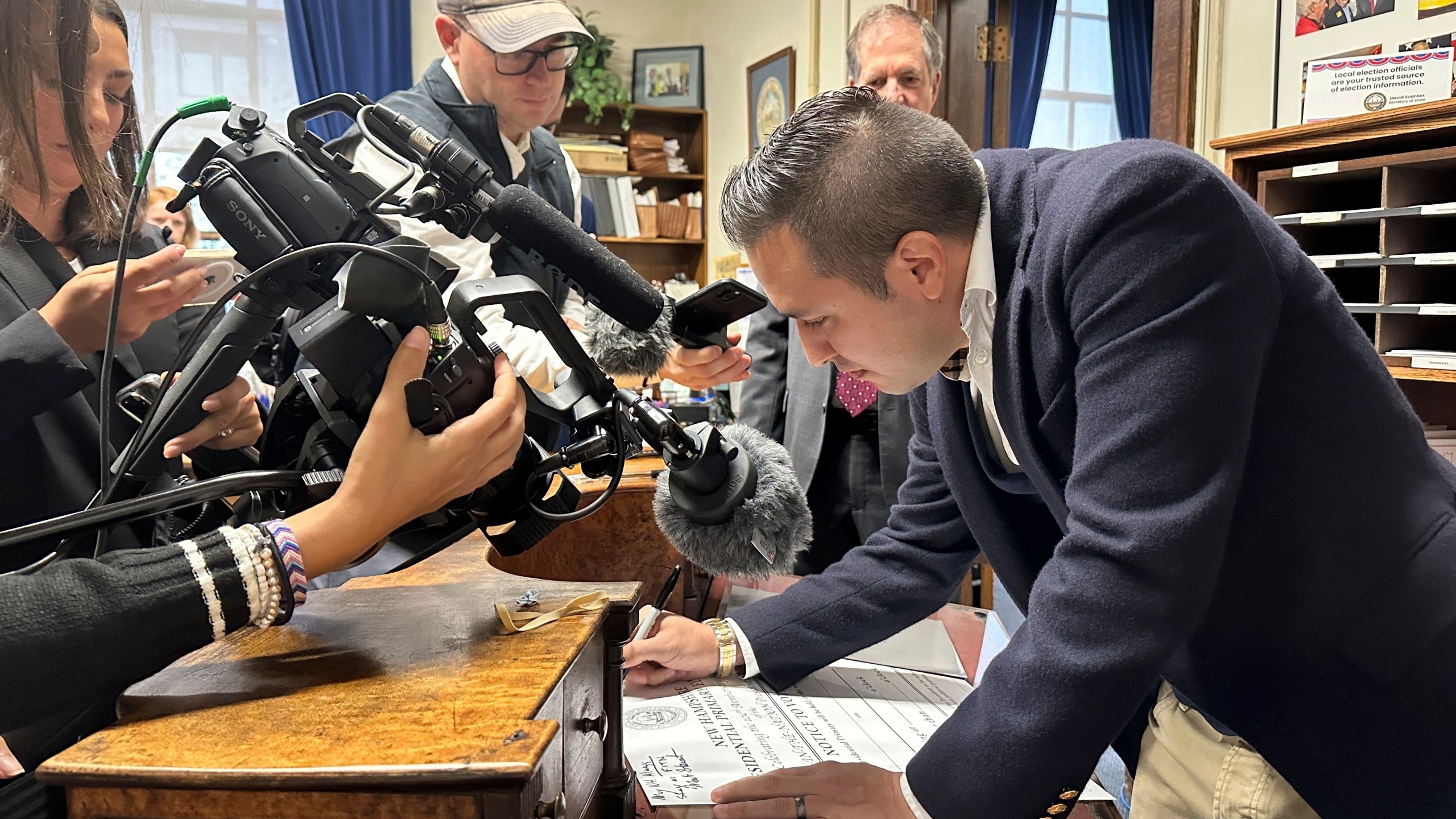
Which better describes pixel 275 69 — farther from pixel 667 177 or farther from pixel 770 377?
pixel 770 377

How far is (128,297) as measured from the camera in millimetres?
896

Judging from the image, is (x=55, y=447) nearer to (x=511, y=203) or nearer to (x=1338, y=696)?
(x=511, y=203)

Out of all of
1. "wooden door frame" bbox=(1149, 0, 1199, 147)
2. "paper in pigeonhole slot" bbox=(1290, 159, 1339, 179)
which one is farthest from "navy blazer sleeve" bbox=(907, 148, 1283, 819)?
"wooden door frame" bbox=(1149, 0, 1199, 147)

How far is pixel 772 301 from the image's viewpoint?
1.01 m

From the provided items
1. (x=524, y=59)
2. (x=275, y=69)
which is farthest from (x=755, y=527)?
(x=275, y=69)

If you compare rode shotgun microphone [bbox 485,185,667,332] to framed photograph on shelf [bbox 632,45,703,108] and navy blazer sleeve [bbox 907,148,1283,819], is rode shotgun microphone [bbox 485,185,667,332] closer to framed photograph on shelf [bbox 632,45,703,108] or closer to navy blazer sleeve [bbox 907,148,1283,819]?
navy blazer sleeve [bbox 907,148,1283,819]

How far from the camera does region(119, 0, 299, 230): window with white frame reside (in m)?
4.72

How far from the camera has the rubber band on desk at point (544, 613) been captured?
2.36ft

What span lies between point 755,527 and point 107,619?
1.64 ft

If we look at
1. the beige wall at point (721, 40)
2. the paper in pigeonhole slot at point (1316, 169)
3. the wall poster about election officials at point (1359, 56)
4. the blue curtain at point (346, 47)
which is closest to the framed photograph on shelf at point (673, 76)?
the beige wall at point (721, 40)

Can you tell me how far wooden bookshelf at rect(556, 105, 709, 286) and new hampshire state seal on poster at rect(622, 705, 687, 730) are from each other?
4678 millimetres

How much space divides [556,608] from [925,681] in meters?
0.57

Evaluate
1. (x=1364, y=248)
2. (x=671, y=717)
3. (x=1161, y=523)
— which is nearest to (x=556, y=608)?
(x=671, y=717)

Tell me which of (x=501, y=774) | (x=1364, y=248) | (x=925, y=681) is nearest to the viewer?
(x=501, y=774)
